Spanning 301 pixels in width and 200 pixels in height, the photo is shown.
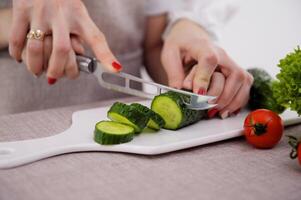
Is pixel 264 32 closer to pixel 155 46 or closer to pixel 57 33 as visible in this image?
pixel 155 46

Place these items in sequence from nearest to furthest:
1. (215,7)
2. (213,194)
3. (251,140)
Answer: (213,194) → (251,140) → (215,7)

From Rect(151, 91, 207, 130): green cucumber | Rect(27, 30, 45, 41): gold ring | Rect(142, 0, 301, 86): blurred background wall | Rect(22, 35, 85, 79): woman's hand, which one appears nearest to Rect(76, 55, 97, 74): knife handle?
Rect(22, 35, 85, 79): woman's hand

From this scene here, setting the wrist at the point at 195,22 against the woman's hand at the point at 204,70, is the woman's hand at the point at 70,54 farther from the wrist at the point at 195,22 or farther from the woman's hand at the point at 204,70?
the wrist at the point at 195,22

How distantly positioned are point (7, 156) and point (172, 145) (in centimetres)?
38

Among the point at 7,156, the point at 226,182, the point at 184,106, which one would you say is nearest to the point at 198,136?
the point at 184,106

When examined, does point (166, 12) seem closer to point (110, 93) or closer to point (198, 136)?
point (110, 93)

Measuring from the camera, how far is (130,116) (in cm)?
131

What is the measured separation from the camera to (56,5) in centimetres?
150

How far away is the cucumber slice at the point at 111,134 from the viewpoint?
4.20 feet

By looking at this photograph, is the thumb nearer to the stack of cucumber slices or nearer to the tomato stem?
the stack of cucumber slices

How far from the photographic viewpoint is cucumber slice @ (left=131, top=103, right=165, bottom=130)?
1333 millimetres

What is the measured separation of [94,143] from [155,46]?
2.94 feet

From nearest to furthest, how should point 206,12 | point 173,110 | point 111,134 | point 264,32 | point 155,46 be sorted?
point 111,134
point 173,110
point 206,12
point 155,46
point 264,32

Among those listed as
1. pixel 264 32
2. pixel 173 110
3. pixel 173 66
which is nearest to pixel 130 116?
pixel 173 110
